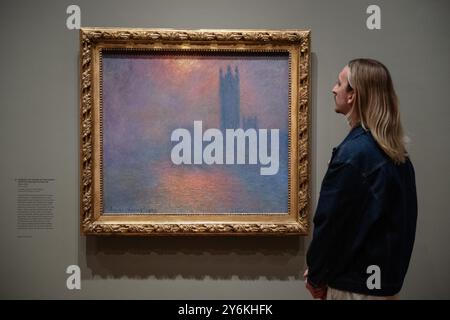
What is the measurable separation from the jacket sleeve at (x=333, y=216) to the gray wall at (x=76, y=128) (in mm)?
356

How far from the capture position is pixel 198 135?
1671 mm

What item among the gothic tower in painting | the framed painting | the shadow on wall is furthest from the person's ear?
the shadow on wall

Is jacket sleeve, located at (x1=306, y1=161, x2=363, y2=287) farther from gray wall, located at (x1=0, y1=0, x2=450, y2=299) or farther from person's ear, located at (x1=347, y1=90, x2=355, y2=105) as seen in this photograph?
gray wall, located at (x1=0, y1=0, x2=450, y2=299)

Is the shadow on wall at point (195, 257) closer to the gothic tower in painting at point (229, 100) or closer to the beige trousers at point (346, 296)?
the beige trousers at point (346, 296)

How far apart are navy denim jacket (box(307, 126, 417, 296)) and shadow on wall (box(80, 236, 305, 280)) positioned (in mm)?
346

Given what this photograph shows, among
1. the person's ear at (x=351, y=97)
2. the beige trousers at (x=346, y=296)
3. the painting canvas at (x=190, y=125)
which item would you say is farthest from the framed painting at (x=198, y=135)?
the beige trousers at (x=346, y=296)

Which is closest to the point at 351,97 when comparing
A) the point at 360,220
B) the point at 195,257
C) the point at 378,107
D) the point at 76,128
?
the point at 378,107

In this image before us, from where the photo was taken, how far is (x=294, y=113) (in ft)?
5.48

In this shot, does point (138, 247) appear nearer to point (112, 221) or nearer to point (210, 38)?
point (112, 221)

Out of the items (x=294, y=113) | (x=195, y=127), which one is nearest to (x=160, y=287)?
(x=195, y=127)

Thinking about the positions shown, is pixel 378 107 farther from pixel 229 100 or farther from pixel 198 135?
pixel 198 135

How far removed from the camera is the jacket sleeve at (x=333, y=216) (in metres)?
1.32

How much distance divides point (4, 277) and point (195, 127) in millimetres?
984

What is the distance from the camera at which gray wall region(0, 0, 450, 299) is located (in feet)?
5.49
